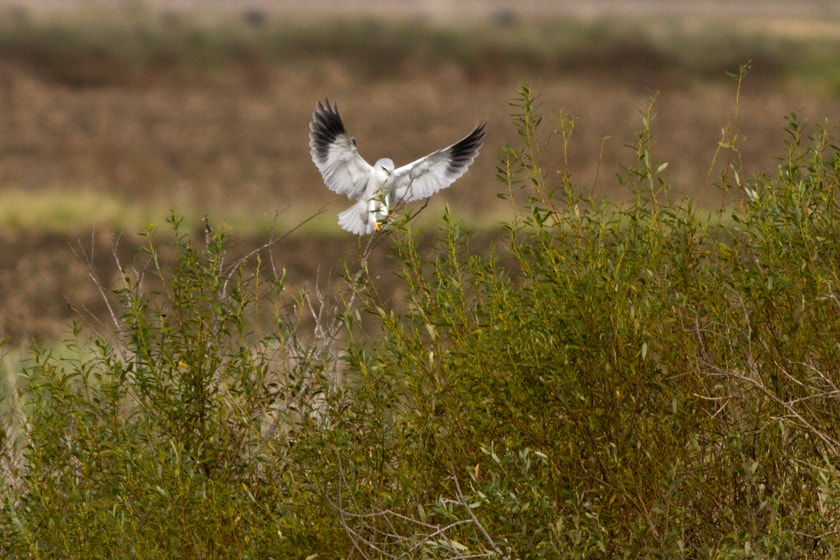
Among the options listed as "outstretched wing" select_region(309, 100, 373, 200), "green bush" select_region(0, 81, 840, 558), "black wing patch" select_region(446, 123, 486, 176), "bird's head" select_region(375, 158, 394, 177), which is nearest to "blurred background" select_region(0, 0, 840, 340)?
"outstretched wing" select_region(309, 100, 373, 200)

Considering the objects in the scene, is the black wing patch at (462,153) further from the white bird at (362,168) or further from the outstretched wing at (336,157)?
the outstretched wing at (336,157)

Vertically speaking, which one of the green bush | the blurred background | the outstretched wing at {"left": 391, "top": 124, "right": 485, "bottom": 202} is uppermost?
the outstretched wing at {"left": 391, "top": 124, "right": 485, "bottom": 202}

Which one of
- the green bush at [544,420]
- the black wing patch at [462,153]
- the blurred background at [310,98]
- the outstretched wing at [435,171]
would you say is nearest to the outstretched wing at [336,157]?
the outstretched wing at [435,171]

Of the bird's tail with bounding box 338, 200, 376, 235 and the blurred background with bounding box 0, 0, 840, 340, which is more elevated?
the bird's tail with bounding box 338, 200, 376, 235

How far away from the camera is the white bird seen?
4.81 meters

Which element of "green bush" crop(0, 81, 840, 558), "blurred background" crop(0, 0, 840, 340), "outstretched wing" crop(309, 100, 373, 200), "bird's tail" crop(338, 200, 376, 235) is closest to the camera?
"green bush" crop(0, 81, 840, 558)

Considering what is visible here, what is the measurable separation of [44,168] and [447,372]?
712 inches

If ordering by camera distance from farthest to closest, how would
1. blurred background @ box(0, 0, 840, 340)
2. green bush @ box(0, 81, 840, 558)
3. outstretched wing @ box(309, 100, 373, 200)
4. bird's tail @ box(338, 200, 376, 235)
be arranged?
blurred background @ box(0, 0, 840, 340) < outstretched wing @ box(309, 100, 373, 200) < bird's tail @ box(338, 200, 376, 235) < green bush @ box(0, 81, 840, 558)

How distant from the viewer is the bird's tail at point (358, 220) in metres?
4.77

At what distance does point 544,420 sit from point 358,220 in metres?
1.55

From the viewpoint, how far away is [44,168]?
20.9 metres

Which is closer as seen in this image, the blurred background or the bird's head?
the bird's head

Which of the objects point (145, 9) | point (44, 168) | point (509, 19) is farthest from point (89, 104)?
point (509, 19)

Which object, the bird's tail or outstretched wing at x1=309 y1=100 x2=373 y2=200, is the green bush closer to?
the bird's tail
